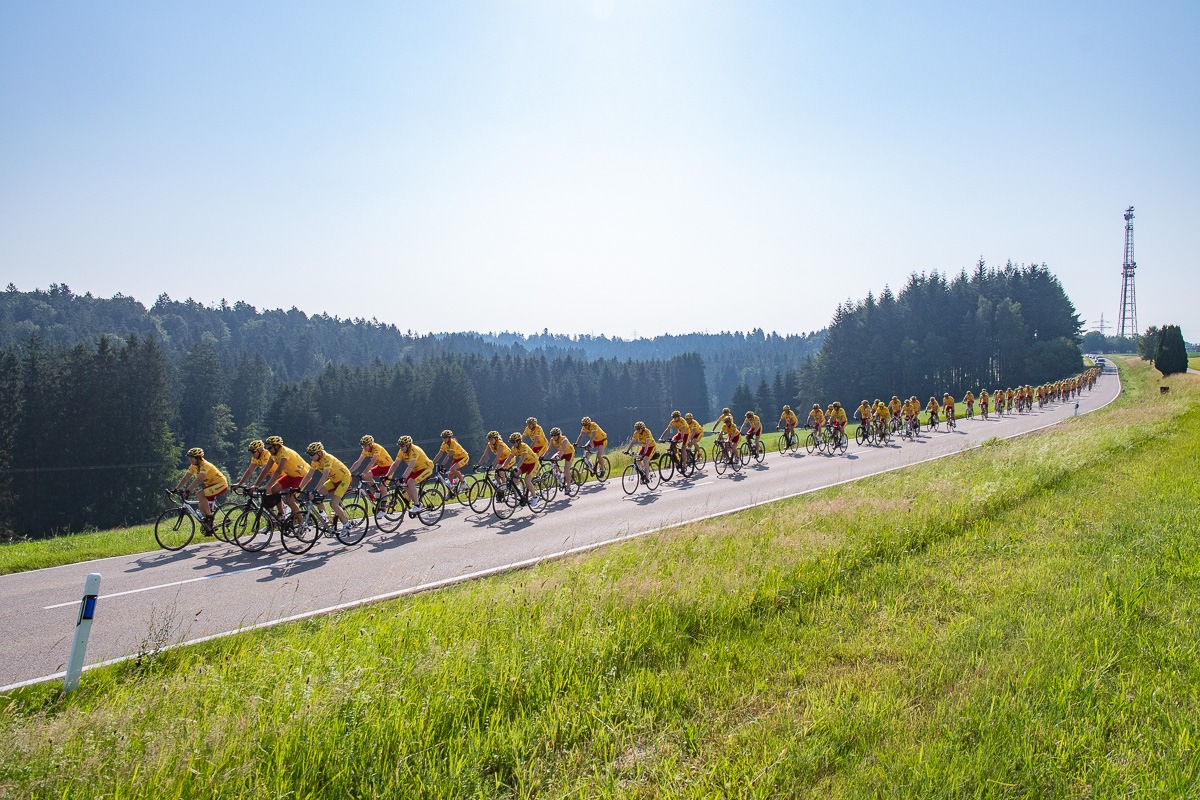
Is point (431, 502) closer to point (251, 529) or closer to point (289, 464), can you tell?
point (289, 464)

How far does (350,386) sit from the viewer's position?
274 ft

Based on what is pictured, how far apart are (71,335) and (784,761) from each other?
178327 mm

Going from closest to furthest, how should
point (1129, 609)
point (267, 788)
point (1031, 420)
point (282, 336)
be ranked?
point (267, 788), point (1129, 609), point (1031, 420), point (282, 336)

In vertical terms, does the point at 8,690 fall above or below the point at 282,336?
below

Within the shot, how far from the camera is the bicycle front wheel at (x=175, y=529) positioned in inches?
507

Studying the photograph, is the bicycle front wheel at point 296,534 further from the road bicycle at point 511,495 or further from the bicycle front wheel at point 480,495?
the bicycle front wheel at point 480,495

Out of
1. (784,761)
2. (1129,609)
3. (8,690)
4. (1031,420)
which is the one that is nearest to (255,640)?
(8,690)

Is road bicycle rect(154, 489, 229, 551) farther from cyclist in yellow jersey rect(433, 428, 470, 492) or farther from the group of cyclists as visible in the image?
cyclist in yellow jersey rect(433, 428, 470, 492)

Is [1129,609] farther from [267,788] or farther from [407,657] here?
[267,788]

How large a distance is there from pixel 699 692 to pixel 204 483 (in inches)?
486

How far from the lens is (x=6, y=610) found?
8734mm

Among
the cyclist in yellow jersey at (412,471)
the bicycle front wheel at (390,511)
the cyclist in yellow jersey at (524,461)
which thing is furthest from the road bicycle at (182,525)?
the cyclist in yellow jersey at (524,461)

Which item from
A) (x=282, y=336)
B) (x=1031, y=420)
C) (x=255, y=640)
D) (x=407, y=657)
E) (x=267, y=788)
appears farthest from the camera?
(x=282, y=336)

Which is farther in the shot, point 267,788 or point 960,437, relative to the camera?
point 960,437
